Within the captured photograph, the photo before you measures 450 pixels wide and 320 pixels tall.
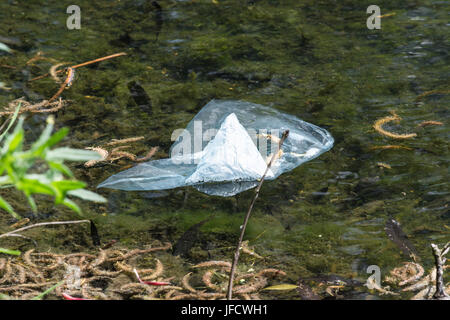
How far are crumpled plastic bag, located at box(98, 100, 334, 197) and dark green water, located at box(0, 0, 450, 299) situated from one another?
0.05 meters

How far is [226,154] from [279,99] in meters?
0.70

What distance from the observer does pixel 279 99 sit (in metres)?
2.68

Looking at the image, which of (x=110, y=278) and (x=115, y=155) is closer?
(x=110, y=278)

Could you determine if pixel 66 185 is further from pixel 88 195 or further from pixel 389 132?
pixel 389 132

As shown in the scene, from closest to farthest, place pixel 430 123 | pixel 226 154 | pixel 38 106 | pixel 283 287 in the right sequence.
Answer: pixel 283 287
pixel 226 154
pixel 430 123
pixel 38 106

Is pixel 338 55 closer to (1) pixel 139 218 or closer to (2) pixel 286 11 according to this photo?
(2) pixel 286 11

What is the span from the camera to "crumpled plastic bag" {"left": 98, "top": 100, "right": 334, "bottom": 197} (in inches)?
82.8

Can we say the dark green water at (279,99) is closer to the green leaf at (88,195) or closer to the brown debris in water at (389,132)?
the brown debris in water at (389,132)

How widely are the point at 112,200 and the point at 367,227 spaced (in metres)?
0.97

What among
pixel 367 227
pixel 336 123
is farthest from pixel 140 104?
pixel 367 227

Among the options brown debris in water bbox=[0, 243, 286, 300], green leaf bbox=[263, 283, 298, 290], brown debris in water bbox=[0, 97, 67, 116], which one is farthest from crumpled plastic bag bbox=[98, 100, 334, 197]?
brown debris in water bbox=[0, 97, 67, 116]

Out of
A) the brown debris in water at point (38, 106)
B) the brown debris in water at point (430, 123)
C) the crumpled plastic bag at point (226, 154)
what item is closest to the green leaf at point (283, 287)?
the crumpled plastic bag at point (226, 154)

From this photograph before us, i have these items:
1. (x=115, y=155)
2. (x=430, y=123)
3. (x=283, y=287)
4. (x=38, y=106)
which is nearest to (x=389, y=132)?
(x=430, y=123)

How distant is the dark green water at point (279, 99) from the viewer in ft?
6.13
